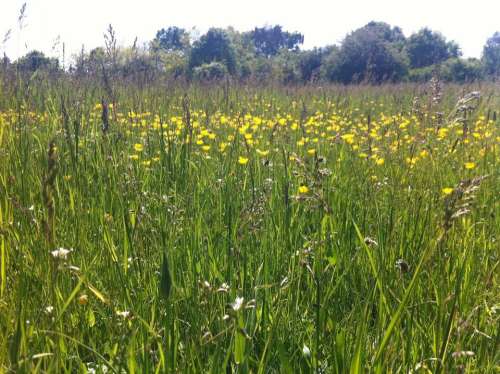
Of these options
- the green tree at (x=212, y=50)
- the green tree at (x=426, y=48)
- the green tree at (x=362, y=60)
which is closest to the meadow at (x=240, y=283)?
the green tree at (x=362, y=60)

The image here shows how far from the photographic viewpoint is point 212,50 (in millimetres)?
26359

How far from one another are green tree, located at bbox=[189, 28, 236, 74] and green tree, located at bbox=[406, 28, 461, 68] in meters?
9.77

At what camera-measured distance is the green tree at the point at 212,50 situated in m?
25.4

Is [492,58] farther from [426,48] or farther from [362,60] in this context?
[362,60]

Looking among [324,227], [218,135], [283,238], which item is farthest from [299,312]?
[218,135]

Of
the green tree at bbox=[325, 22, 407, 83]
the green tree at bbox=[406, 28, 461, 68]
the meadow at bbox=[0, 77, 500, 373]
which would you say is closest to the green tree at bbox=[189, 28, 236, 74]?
the green tree at bbox=[325, 22, 407, 83]

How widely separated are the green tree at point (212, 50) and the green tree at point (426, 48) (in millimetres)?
9771

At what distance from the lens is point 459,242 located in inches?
69.1

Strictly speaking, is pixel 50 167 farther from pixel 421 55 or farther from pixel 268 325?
pixel 421 55

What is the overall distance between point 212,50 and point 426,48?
12157mm

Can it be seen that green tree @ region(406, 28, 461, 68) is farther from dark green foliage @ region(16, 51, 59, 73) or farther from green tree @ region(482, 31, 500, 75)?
dark green foliage @ region(16, 51, 59, 73)

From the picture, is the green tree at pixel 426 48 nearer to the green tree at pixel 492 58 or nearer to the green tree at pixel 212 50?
the green tree at pixel 492 58

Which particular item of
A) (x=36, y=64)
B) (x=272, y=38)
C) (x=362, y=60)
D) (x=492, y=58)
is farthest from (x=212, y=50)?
(x=272, y=38)

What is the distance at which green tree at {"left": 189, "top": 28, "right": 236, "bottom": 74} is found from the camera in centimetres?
2542
